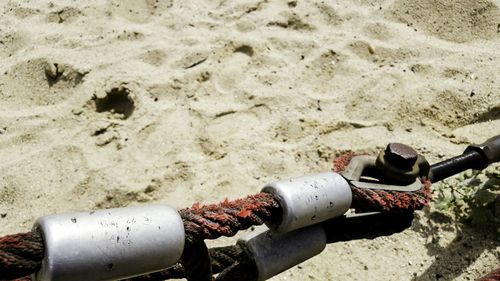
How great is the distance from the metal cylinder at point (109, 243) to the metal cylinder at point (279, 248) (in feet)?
0.89

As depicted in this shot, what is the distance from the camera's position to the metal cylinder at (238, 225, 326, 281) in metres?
1.22

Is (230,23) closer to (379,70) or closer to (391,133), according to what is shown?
(379,70)

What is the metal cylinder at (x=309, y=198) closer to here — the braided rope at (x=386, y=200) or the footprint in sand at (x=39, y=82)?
the braided rope at (x=386, y=200)

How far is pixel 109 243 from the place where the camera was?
91 centimetres

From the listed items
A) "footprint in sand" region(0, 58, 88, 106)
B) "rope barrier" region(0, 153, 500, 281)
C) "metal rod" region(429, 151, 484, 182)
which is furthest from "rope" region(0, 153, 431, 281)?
"footprint in sand" region(0, 58, 88, 106)

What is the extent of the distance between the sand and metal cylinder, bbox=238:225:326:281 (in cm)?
73

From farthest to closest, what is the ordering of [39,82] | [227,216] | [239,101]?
[39,82]
[239,101]
[227,216]

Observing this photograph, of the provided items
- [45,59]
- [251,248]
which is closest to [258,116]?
[45,59]

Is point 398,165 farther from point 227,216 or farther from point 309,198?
point 227,216

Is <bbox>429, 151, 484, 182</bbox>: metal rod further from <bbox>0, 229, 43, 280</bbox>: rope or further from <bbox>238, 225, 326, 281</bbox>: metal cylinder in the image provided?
<bbox>0, 229, 43, 280</bbox>: rope

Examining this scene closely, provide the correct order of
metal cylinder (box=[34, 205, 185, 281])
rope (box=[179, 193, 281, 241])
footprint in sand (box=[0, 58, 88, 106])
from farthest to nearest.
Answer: footprint in sand (box=[0, 58, 88, 106]), rope (box=[179, 193, 281, 241]), metal cylinder (box=[34, 205, 185, 281])

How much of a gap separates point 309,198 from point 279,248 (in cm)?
15

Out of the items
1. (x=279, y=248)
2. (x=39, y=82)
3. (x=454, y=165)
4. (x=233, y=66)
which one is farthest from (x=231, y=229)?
(x=39, y=82)

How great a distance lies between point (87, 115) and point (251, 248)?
1556mm
